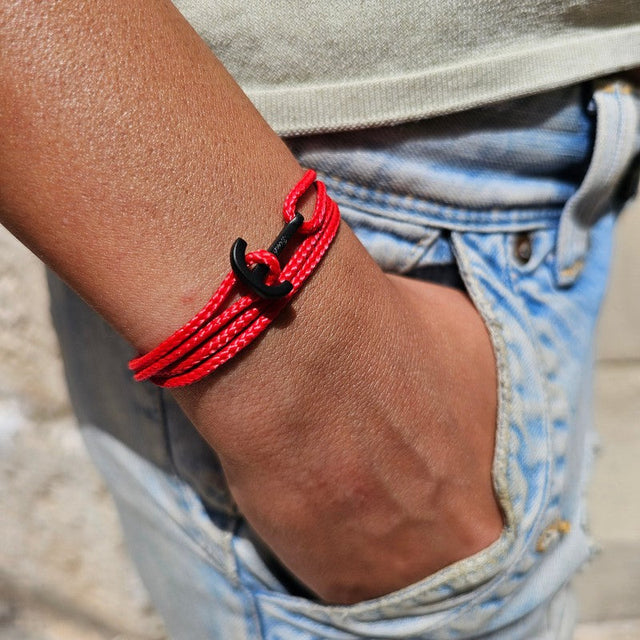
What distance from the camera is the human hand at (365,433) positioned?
1.76 feet

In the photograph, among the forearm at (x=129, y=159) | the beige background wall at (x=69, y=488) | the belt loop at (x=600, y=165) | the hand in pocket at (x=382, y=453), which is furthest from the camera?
the beige background wall at (x=69, y=488)

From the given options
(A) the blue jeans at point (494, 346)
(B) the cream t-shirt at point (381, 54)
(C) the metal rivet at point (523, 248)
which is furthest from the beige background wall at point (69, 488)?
(C) the metal rivet at point (523, 248)

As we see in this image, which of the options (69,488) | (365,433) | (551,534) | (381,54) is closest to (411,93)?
(381,54)

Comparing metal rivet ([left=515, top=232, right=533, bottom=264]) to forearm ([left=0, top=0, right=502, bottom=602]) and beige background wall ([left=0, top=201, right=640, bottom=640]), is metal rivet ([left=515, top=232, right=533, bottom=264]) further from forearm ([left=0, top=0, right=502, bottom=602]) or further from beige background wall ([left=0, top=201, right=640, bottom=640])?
beige background wall ([left=0, top=201, right=640, bottom=640])

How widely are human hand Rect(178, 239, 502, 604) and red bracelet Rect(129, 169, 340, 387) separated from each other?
0.07 ft

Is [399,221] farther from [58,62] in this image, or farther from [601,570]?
[601,570]

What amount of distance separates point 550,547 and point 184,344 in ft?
1.62

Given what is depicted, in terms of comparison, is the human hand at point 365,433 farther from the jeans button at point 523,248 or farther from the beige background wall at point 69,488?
the beige background wall at point 69,488

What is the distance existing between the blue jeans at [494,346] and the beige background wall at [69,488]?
0.29m

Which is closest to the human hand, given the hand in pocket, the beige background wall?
the hand in pocket

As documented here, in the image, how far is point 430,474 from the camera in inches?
24.0

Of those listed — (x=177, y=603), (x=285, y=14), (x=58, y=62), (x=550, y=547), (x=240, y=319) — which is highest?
(x=58, y=62)

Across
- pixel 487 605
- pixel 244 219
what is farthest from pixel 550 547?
pixel 244 219

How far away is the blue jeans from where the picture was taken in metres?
0.65
